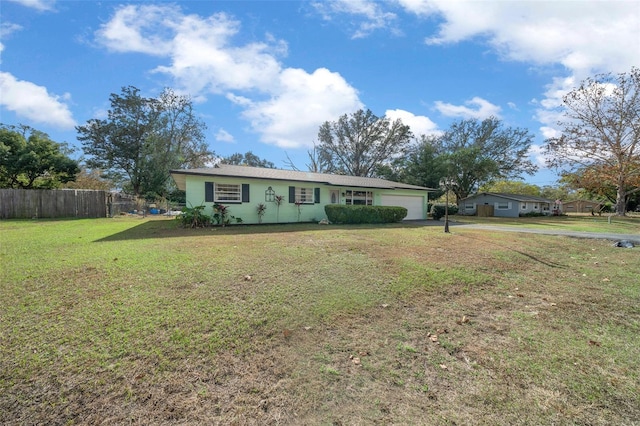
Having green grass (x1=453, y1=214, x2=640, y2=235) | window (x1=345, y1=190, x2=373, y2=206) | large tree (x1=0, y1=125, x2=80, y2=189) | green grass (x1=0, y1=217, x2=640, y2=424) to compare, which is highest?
large tree (x1=0, y1=125, x2=80, y2=189)

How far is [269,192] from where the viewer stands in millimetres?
15023

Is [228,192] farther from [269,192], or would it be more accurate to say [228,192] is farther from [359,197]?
[359,197]

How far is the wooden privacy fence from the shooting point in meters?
15.3

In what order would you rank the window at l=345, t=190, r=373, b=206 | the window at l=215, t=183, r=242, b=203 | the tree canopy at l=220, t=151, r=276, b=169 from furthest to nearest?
the tree canopy at l=220, t=151, r=276, b=169 → the window at l=345, t=190, r=373, b=206 → the window at l=215, t=183, r=242, b=203

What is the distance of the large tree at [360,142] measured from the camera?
1498 inches

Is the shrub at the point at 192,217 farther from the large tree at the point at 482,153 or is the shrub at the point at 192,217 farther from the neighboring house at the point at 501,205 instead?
the neighboring house at the point at 501,205

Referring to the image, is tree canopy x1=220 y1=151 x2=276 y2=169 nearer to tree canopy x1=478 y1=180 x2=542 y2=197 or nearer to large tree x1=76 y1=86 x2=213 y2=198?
large tree x1=76 y1=86 x2=213 y2=198

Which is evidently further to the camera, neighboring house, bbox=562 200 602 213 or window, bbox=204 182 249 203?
neighboring house, bbox=562 200 602 213

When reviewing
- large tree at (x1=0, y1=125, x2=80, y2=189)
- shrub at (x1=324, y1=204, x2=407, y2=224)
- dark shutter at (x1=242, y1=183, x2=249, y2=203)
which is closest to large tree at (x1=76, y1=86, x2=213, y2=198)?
large tree at (x1=0, y1=125, x2=80, y2=189)

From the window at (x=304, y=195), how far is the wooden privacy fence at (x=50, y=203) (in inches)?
502

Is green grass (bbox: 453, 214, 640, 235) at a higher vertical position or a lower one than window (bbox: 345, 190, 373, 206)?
lower

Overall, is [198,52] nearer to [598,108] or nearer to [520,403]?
[520,403]

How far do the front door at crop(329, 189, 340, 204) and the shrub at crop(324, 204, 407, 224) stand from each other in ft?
5.16

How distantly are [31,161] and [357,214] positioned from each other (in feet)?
75.2
